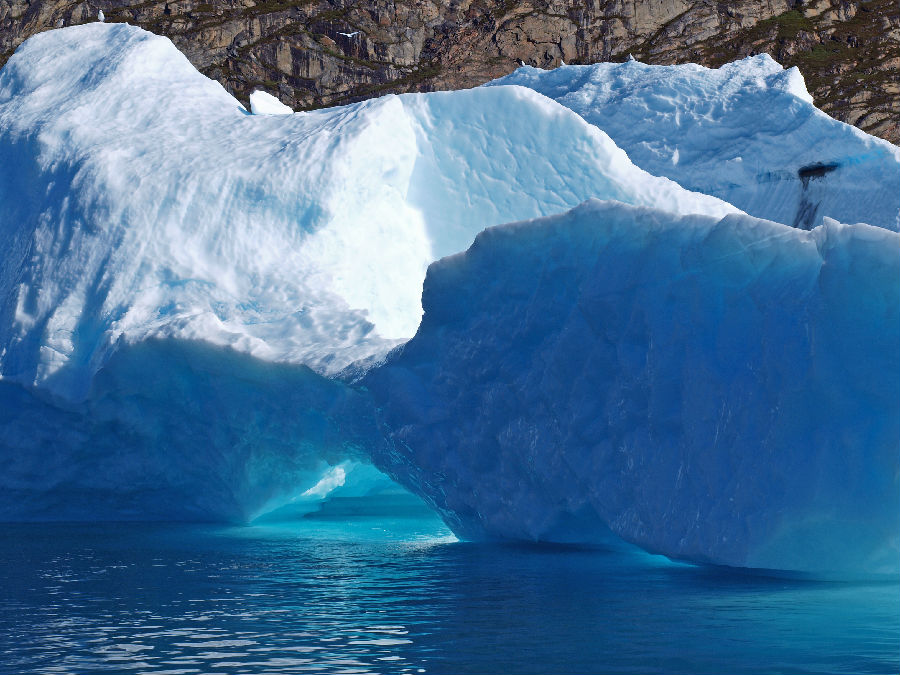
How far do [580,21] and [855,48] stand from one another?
41.3ft

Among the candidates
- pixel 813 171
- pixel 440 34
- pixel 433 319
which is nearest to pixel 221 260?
pixel 433 319

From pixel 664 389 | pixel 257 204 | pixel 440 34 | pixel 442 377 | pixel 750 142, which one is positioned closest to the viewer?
pixel 664 389

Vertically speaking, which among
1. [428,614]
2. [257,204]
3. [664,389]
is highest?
[257,204]

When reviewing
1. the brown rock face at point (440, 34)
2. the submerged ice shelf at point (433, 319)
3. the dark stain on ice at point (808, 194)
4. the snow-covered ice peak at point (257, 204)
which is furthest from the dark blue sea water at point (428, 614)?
the brown rock face at point (440, 34)

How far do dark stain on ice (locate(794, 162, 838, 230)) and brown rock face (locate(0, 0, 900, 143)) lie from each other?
35079 mm

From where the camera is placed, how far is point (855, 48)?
161 feet

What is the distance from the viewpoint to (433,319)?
943 cm

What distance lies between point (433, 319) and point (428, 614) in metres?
4.01

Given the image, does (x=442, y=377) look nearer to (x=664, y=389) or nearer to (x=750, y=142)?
(x=664, y=389)

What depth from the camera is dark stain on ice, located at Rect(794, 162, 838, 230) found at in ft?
51.6

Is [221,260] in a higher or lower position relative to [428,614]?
higher

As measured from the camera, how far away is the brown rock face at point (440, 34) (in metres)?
50.0

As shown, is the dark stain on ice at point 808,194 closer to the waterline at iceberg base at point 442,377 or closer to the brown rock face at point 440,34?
the waterline at iceberg base at point 442,377

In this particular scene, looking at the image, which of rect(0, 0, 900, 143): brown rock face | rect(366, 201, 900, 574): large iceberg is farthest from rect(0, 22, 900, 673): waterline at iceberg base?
rect(0, 0, 900, 143): brown rock face
